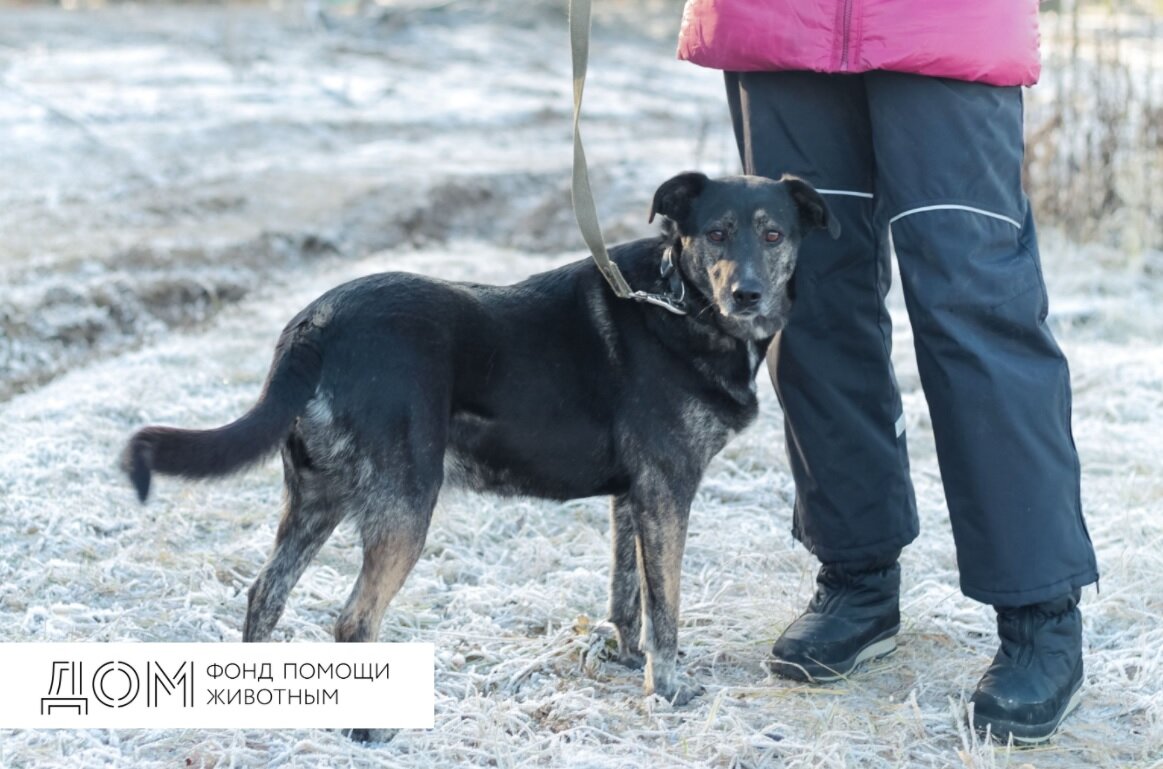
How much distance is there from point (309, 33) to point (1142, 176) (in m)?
14.3

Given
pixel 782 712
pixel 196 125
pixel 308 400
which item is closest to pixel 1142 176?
pixel 782 712

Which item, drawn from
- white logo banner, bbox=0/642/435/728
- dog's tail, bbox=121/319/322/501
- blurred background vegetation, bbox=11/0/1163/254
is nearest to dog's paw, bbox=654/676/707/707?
white logo banner, bbox=0/642/435/728

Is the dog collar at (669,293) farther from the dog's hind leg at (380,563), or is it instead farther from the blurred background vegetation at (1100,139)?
the blurred background vegetation at (1100,139)

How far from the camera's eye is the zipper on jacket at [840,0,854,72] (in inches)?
117

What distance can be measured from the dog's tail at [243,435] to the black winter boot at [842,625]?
4.57 feet

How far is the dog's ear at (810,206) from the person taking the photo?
3.19m

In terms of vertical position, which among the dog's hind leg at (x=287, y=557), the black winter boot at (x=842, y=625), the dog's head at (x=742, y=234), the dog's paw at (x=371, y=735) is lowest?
the dog's paw at (x=371, y=735)

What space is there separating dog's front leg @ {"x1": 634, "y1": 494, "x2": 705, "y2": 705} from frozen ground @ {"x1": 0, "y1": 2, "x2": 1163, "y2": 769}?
10 cm

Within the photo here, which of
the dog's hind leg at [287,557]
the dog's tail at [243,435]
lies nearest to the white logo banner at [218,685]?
the dog's hind leg at [287,557]

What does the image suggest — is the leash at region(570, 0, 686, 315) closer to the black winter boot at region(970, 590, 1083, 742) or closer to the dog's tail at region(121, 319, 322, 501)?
the dog's tail at region(121, 319, 322, 501)

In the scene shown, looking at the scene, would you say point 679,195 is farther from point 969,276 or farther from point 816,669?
point 816,669

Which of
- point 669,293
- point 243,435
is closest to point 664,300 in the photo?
point 669,293

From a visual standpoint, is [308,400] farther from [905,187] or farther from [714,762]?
[905,187]

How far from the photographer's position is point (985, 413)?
302 cm
